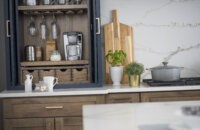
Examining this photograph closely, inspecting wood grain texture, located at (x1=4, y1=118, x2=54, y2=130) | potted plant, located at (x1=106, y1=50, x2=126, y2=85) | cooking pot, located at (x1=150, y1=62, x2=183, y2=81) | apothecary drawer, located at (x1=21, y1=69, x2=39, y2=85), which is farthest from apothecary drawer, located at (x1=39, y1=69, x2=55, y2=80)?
cooking pot, located at (x1=150, y1=62, x2=183, y2=81)

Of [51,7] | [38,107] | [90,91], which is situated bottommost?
[38,107]

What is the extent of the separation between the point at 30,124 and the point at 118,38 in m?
1.29

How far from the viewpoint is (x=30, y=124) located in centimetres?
261

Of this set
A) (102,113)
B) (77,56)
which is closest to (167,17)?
(77,56)

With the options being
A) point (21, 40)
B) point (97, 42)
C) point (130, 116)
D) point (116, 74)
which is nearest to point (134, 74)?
point (116, 74)

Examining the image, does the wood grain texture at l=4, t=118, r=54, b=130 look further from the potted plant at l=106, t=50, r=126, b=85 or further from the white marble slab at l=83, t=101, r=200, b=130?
the white marble slab at l=83, t=101, r=200, b=130

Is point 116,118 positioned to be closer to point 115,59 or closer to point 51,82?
point 51,82

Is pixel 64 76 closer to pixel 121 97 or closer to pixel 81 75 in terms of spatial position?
pixel 81 75

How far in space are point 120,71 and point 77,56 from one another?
0.47 meters

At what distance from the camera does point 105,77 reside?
3252 millimetres

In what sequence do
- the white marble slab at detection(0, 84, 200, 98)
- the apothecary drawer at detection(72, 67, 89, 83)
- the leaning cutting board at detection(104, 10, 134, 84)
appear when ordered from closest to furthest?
1. the white marble slab at detection(0, 84, 200, 98)
2. the apothecary drawer at detection(72, 67, 89, 83)
3. the leaning cutting board at detection(104, 10, 134, 84)

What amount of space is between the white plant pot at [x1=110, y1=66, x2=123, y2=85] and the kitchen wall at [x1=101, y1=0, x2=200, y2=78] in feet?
1.21

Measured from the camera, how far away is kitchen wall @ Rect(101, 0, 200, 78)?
3.28m

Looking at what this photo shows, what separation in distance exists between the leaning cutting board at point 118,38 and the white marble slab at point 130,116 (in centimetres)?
158
